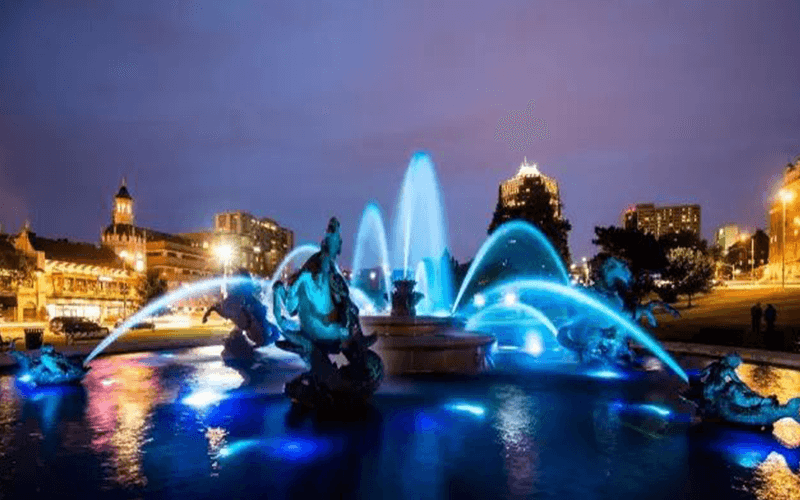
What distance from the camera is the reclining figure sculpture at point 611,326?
19266mm

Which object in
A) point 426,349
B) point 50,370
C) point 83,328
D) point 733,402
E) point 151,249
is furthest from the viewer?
point 151,249

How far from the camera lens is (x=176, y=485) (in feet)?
25.1

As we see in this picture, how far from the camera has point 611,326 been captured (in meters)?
19.5

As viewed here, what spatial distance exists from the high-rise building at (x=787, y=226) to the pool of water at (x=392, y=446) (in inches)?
4375

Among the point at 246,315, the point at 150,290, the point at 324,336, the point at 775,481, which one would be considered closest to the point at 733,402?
the point at 775,481

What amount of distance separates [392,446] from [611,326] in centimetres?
1220

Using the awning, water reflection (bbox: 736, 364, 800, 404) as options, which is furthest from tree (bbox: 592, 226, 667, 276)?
the awning

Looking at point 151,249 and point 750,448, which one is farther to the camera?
point 151,249

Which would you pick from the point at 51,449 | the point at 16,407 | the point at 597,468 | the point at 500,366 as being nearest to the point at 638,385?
the point at 500,366

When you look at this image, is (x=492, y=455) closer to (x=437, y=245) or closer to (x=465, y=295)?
(x=437, y=245)

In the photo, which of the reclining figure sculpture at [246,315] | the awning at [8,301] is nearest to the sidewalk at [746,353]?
the reclining figure sculpture at [246,315]

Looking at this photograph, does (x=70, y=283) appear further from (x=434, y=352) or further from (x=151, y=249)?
(x=434, y=352)

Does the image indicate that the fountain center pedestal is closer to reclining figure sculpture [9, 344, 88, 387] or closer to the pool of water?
the pool of water

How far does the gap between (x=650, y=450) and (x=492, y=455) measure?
101 inches
